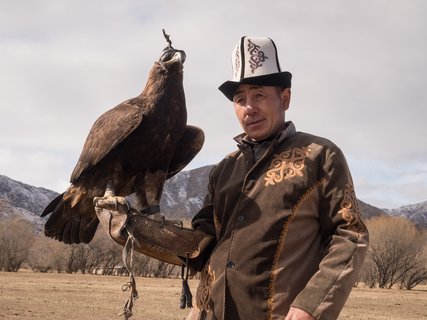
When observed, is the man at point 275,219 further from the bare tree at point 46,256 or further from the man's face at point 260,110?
the bare tree at point 46,256

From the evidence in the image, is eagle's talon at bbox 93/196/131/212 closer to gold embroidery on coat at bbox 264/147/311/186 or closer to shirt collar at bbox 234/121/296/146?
shirt collar at bbox 234/121/296/146

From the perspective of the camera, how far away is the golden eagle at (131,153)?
168 inches

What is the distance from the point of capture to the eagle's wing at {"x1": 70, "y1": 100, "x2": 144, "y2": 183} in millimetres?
4203

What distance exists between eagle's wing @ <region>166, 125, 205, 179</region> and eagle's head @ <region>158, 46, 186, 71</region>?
697 millimetres

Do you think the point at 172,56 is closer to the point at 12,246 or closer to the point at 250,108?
the point at 250,108

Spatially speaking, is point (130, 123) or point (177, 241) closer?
point (177, 241)

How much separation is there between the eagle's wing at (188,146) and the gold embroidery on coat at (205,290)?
7.15 ft

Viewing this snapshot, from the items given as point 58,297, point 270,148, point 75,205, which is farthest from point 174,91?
point 58,297

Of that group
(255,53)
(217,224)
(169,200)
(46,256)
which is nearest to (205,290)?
(217,224)

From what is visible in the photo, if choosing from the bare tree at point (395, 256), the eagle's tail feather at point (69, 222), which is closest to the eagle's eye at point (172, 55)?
the eagle's tail feather at point (69, 222)

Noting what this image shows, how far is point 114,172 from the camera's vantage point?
439 cm

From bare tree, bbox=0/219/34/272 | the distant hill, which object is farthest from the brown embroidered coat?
the distant hill

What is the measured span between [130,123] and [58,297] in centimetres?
1854

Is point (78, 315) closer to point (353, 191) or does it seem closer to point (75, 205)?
point (75, 205)
